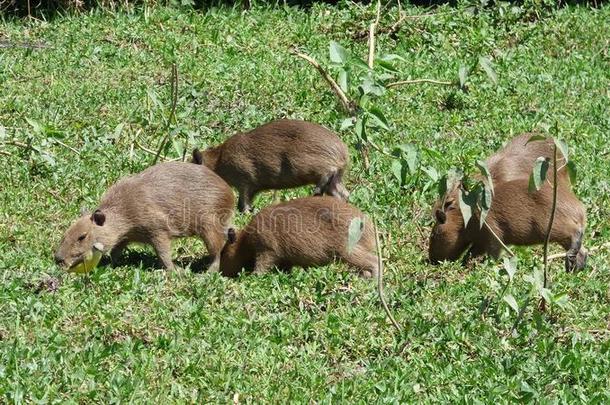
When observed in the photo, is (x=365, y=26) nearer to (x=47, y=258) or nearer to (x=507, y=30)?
(x=507, y=30)

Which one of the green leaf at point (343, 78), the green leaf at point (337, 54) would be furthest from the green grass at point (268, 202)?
the green leaf at point (337, 54)

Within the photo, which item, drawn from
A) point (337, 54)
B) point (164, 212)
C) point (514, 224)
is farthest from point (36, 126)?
point (514, 224)

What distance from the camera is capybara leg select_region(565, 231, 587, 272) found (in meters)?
7.82

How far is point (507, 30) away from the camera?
41.6ft

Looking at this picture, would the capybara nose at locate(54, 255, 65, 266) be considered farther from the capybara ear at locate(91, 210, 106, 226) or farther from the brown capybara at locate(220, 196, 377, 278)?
the brown capybara at locate(220, 196, 377, 278)

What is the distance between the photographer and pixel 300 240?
→ 7672 mm

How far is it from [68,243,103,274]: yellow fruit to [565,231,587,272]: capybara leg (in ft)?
9.74

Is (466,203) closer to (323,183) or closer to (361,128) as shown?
(361,128)

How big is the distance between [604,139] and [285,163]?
2873 millimetres

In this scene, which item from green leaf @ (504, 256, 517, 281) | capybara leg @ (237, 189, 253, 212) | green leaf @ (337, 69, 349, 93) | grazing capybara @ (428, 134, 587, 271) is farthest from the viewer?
capybara leg @ (237, 189, 253, 212)

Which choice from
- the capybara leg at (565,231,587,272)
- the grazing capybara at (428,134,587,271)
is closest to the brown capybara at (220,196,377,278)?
the grazing capybara at (428,134,587,271)

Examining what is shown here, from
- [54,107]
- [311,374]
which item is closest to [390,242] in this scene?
[311,374]

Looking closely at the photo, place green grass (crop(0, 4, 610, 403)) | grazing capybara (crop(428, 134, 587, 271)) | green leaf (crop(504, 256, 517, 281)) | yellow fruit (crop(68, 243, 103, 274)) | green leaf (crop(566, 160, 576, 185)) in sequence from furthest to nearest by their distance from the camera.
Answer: grazing capybara (crop(428, 134, 587, 271))
yellow fruit (crop(68, 243, 103, 274))
green leaf (crop(504, 256, 517, 281))
green leaf (crop(566, 160, 576, 185))
green grass (crop(0, 4, 610, 403))

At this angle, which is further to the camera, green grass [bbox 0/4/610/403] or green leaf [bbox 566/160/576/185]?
green leaf [bbox 566/160/576/185]
